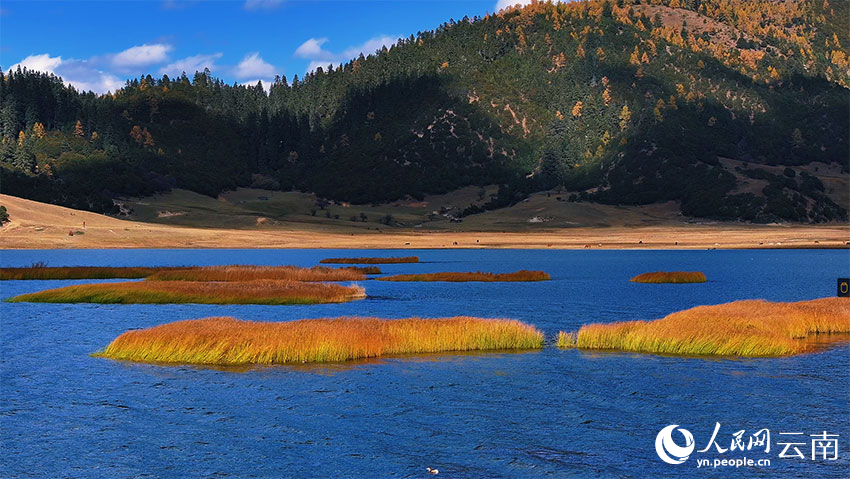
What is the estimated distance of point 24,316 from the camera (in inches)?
2223

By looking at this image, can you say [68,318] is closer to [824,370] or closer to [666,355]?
[666,355]

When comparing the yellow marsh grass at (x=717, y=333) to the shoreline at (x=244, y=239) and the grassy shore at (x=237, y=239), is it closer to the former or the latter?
the shoreline at (x=244, y=239)

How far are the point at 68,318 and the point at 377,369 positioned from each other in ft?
91.1

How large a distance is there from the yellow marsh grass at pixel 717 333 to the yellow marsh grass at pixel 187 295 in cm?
2714

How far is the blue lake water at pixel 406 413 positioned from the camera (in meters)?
25.0

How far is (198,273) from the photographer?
83938 millimetres

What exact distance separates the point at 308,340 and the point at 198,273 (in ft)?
155

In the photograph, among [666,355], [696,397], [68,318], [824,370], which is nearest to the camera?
[696,397]

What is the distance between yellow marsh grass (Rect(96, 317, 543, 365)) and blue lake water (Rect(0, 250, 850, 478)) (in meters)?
1.21

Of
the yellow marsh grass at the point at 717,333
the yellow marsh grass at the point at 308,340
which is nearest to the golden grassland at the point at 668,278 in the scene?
the yellow marsh grass at the point at 717,333

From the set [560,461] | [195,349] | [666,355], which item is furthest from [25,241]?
[560,461]

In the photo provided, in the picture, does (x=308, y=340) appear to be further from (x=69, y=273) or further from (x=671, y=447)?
(x=69, y=273)

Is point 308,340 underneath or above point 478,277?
above

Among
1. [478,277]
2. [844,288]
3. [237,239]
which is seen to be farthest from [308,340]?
[237,239]
